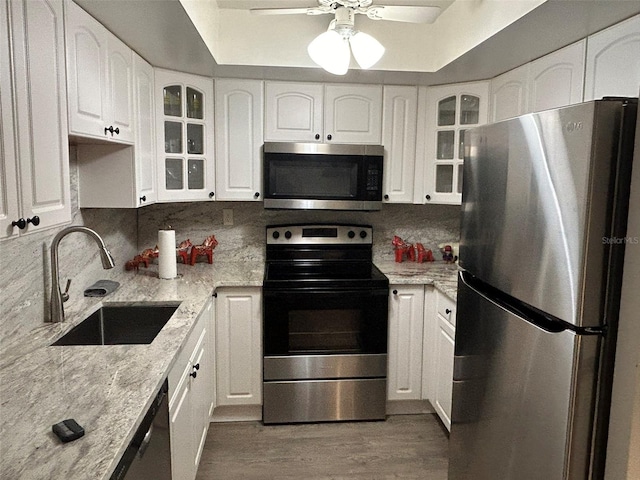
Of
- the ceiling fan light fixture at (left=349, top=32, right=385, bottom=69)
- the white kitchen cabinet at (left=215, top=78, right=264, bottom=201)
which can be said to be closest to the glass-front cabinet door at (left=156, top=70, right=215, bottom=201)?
the white kitchen cabinet at (left=215, top=78, right=264, bottom=201)

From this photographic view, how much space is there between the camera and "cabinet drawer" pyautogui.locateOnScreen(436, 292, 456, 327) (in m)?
2.45

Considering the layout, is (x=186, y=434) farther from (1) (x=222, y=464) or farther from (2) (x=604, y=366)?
(2) (x=604, y=366)

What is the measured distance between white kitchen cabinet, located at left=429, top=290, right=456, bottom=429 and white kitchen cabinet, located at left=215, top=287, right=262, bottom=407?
1049 millimetres

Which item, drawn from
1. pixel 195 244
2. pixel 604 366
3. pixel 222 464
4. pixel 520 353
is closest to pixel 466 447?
pixel 520 353

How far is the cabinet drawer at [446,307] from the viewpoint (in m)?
2.45

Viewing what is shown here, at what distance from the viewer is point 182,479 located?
1.80 metres

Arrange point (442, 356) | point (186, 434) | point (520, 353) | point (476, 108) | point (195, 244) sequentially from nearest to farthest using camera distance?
point (520, 353), point (186, 434), point (442, 356), point (476, 108), point (195, 244)

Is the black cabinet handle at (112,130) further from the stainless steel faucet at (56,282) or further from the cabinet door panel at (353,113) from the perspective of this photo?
the cabinet door panel at (353,113)

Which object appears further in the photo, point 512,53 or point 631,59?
point 512,53

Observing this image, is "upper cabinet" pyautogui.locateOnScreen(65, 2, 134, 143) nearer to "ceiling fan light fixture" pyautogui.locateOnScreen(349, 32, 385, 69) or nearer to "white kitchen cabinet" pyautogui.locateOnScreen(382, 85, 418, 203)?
"ceiling fan light fixture" pyautogui.locateOnScreen(349, 32, 385, 69)

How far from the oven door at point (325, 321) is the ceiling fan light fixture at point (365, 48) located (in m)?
1.29

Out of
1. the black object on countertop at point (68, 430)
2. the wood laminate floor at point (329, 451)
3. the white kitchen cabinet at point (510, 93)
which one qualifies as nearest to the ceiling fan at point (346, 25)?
the white kitchen cabinet at point (510, 93)

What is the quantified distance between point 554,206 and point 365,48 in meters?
1.11

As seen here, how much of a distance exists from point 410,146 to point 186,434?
212 centimetres
